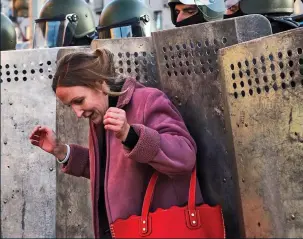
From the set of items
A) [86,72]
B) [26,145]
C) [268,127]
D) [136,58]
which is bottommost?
[268,127]

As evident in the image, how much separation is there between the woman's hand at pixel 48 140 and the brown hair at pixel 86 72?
458 mm

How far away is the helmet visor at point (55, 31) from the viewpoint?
8.31 metres

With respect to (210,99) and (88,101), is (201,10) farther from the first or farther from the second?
(88,101)

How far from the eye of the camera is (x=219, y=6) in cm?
594

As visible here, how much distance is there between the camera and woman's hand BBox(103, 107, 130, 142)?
3.60m

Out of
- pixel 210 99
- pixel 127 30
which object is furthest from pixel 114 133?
pixel 127 30

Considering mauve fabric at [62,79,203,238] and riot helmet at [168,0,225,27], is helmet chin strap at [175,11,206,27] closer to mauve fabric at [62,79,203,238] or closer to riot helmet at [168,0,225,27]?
riot helmet at [168,0,225,27]

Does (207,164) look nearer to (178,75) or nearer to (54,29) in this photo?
(178,75)

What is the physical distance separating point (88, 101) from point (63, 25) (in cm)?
480

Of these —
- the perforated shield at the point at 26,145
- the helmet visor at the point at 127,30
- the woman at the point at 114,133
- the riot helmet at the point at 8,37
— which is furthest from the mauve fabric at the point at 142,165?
the riot helmet at the point at 8,37

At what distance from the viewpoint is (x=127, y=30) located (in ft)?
27.3

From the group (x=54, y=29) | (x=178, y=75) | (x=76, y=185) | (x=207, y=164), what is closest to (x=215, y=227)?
(x=207, y=164)

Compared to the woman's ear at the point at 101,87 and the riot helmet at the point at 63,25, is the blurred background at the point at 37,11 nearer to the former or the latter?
the riot helmet at the point at 63,25

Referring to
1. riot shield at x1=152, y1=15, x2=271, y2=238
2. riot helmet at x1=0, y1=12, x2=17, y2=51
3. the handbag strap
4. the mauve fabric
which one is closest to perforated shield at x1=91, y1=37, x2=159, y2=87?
riot shield at x1=152, y1=15, x2=271, y2=238
